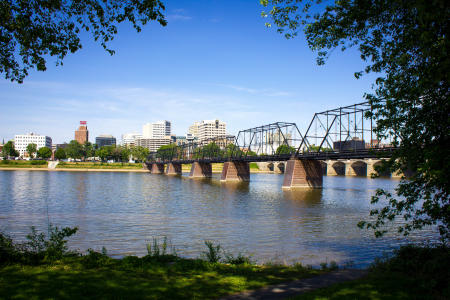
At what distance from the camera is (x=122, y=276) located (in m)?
10.8

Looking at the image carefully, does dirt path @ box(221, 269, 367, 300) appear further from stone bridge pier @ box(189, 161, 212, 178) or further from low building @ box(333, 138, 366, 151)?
stone bridge pier @ box(189, 161, 212, 178)

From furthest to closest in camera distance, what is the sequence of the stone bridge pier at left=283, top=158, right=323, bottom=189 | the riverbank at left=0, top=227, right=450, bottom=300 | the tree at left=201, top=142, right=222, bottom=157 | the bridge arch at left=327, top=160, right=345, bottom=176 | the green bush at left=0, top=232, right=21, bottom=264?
1. the bridge arch at left=327, top=160, right=345, bottom=176
2. the tree at left=201, top=142, right=222, bottom=157
3. the stone bridge pier at left=283, top=158, right=323, bottom=189
4. the green bush at left=0, top=232, right=21, bottom=264
5. the riverbank at left=0, top=227, right=450, bottom=300

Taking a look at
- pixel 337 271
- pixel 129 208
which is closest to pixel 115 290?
pixel 337 271

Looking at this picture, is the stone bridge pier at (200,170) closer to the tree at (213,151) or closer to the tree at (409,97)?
the tree at (213,151)

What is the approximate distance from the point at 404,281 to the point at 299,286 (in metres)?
3.24

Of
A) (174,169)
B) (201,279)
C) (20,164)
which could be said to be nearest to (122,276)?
(201,279)

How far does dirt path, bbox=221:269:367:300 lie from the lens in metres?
9.54

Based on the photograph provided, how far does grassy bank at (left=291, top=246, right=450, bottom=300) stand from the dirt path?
19.5 inches

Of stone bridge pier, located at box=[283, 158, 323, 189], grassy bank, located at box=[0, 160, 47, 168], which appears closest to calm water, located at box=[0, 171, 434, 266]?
stone bridge pier, located at box=[283, 158, 323, 189]

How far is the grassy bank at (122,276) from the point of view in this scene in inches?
358

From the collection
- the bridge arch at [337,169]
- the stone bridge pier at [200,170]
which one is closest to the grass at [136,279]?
the stone bridge pier at [200,170]

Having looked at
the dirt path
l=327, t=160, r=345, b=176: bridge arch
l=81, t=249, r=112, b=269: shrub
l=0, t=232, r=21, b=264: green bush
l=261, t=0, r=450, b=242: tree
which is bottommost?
l=327, t=160, r=345, b=176: bridge arch

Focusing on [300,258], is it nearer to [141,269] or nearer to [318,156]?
[141,269]

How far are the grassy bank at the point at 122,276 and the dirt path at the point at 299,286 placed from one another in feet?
1.47
